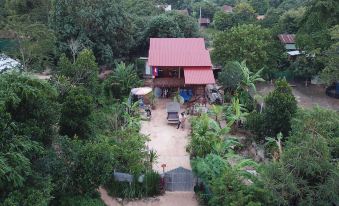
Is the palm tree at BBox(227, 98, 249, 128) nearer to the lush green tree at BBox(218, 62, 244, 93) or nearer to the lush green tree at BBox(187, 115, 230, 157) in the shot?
the lush green tree at BBox(187, 115, 230, 157)

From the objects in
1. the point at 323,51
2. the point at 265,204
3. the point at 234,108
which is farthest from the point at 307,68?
the point at 265,204

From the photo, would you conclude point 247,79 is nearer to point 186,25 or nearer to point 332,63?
point 332,63

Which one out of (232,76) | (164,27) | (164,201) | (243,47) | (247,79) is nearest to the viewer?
(164,201)

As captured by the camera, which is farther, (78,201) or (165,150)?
(165,150)

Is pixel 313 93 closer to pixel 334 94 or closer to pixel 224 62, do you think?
pixel 334 94

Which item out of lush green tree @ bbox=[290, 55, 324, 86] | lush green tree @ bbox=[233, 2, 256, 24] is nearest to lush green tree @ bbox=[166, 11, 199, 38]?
lush green tree @ bbox=[290, 55, 324, 86]

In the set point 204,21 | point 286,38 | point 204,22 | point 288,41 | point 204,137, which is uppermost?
point 204,21

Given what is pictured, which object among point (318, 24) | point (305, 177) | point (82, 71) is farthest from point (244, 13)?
point (305, 177)
